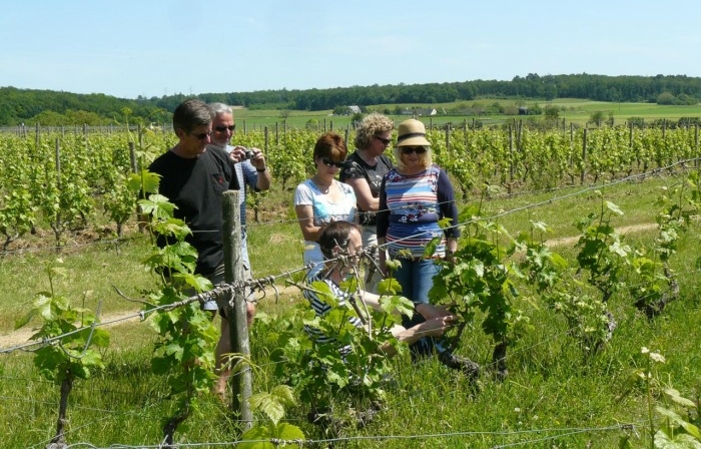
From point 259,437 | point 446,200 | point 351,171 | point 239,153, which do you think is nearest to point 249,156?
point 239,153

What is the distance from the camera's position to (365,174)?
511 cm

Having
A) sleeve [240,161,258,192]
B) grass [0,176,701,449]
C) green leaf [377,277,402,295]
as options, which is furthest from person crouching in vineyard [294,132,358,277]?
green leaf [377,277,402,295]

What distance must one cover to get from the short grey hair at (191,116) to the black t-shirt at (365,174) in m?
1.25

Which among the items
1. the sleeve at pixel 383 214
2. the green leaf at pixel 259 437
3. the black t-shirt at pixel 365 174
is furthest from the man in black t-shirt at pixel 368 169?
the green leaf at pixel 259 437

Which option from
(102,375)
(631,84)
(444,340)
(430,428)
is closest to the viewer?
(430,428)

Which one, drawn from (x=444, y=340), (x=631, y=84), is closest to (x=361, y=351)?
(x=444, y=340)

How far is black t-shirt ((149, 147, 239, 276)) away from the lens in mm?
4094

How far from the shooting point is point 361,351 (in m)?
3.26

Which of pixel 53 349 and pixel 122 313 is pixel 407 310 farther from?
pixel 122 313

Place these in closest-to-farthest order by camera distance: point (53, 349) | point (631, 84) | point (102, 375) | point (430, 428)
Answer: point (53, 349), point (430, 428), point (102, 375), point (631, 84)

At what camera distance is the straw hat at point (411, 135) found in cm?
449

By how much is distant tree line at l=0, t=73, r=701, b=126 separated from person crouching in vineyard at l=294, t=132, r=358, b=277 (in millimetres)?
63489

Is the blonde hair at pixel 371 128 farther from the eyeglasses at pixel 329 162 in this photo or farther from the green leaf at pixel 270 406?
the green leaf at pixel 270 406

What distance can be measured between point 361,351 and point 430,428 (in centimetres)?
64
